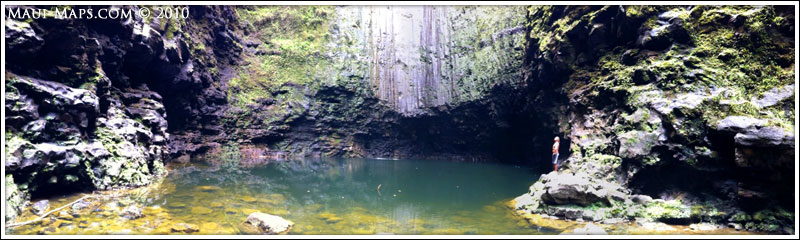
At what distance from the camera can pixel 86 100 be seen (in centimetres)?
1027

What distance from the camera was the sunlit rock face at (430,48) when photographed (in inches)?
987

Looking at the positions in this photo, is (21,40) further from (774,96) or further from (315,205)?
(774,96)

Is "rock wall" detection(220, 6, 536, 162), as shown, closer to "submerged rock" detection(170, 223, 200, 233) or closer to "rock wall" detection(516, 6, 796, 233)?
"rock wall" detection(516, 6, 796, 233)

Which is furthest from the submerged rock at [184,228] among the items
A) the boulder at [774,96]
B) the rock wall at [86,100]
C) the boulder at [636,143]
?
the boulder at [774,96]

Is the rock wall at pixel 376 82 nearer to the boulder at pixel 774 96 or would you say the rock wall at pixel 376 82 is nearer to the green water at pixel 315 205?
the green water at pixel 315 205

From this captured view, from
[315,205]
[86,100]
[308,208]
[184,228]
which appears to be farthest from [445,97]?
[184,228]

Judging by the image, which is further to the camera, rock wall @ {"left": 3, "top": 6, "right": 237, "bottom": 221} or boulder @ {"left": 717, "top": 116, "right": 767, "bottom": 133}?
rock wall @ {"left": 3, "top": 6, "right": 237, "bottom": 221}

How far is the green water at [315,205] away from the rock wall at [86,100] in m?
0.79

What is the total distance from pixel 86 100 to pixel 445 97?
748 inches

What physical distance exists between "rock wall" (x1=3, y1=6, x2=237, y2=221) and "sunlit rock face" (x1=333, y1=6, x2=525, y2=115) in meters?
12.6

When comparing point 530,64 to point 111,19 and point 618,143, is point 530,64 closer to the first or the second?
point 618,143

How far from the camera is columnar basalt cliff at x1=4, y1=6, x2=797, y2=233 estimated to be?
789cm

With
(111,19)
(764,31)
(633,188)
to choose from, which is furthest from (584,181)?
(111,19)

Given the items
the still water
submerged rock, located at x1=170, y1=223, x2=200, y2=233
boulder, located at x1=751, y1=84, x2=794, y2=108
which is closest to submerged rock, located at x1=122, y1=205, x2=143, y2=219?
the still water
